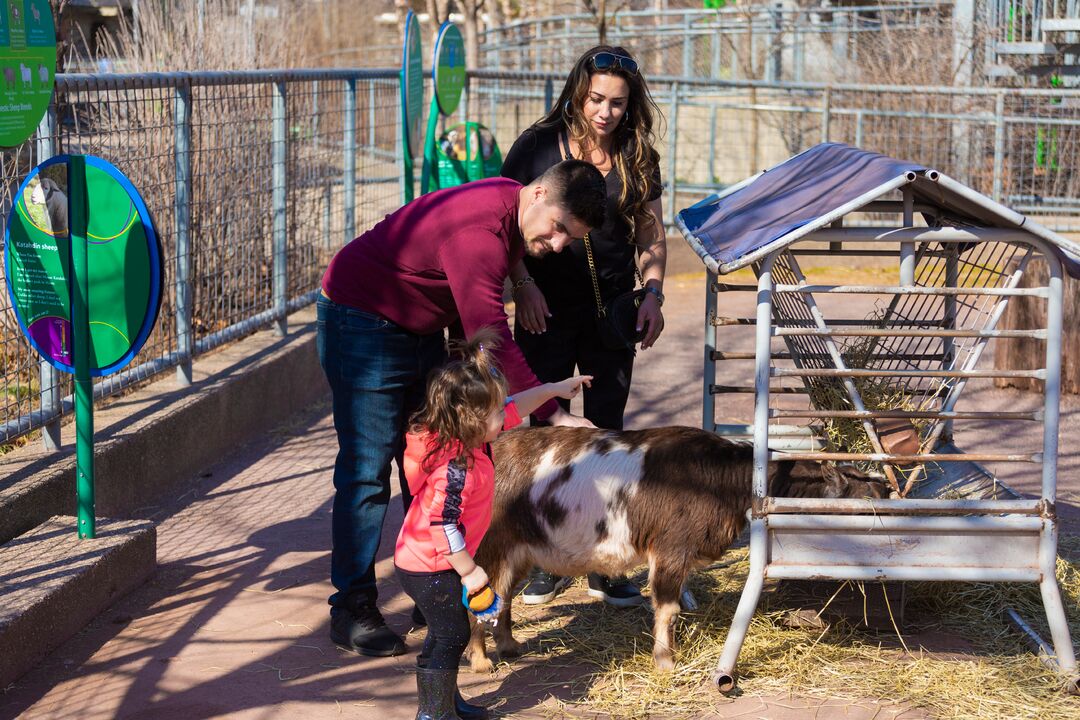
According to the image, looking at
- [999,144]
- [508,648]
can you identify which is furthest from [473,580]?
[999,144]

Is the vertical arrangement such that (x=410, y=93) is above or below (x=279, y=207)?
above

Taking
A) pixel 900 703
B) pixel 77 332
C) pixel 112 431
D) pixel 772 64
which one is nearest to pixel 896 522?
pixel 900 703

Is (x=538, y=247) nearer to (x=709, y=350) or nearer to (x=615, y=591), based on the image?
(x=709, y=350)

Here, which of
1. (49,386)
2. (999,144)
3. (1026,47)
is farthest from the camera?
(1026,47)

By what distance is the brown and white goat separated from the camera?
3.76 metres

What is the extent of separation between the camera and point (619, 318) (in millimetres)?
4184

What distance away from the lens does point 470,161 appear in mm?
10156

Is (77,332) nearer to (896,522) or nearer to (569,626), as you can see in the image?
(569,626)

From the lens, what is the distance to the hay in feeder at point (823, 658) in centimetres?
370

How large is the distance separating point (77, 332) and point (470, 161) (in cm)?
618

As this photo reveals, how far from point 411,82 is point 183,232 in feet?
8.74

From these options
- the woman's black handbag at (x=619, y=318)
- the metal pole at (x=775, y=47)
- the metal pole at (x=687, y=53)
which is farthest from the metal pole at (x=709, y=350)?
the metal pole at (x=775, y=47)

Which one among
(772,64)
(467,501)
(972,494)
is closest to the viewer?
(467,501)

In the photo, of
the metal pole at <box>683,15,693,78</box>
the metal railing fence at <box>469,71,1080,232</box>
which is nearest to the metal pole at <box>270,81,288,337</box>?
the metal railing fence at <box>469,71,1080,232</box>
